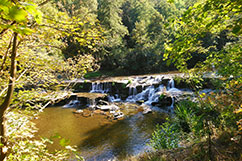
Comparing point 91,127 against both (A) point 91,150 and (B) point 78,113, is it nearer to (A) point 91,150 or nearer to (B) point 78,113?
(A) point 91,150

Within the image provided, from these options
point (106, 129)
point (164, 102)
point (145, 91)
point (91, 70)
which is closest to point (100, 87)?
point (145, 91)

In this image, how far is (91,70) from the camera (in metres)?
3.32

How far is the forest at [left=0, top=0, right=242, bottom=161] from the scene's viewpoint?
63.0 inches

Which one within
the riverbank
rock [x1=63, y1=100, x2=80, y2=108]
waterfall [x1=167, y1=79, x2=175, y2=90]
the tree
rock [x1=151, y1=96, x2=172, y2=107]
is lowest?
rock [x1=63, y1=100, x2=80, y2=108]

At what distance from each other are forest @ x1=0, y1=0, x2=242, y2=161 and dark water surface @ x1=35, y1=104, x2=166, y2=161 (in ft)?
2.39

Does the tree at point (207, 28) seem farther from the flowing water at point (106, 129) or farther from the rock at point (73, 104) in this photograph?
the rock at point (73, 104)

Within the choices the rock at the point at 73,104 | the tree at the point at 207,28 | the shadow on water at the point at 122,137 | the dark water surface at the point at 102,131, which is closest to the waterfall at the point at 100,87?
→ the rock at the point at 73,104

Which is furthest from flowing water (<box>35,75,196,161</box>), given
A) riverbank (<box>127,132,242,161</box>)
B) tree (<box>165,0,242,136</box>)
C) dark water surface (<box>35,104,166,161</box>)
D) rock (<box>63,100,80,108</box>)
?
tree (<box>165,0,242,136</box>)

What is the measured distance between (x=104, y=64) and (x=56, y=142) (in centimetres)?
2039

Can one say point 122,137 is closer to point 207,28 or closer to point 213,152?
point 213,152

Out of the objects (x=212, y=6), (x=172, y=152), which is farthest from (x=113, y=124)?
(x=212, y=6)

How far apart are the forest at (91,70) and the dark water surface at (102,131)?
0.73m

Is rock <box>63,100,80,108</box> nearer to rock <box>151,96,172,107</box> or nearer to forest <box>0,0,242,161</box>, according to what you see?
forest <box>0,0,242,161</box>

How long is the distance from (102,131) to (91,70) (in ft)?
14.9
